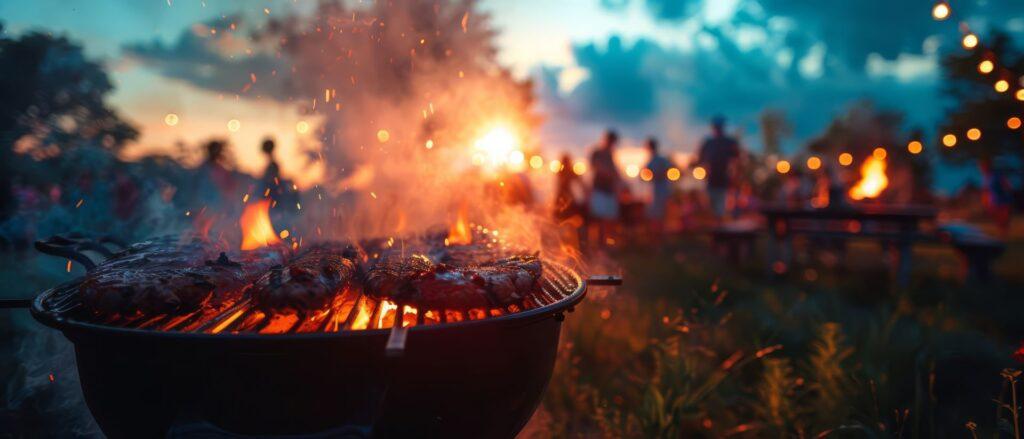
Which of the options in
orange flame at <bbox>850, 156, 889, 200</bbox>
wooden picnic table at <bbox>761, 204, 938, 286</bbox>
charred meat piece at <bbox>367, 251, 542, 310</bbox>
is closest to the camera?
charred meat piece at <bbox>367, 251, 542, 310</bbox>

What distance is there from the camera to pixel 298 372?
1649 mm

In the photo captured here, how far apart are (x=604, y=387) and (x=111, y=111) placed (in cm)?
2353

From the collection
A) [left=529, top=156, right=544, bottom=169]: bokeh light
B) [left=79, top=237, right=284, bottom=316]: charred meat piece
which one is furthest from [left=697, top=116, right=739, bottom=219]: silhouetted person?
[left=79, top=237, right=284, bottom=316]: charred meat piece

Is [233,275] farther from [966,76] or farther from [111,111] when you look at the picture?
[966,76]

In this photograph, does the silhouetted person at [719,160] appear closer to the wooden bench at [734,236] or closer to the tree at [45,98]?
the wooden bench at [734,236]

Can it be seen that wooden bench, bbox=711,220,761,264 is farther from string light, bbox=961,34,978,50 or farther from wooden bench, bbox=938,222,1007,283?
string light, bbox=961,34,978,50

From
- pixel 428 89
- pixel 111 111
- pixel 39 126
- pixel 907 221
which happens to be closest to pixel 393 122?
pixel 428 89

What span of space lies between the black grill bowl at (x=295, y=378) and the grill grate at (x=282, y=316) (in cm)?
11

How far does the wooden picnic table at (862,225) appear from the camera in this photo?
6629mm

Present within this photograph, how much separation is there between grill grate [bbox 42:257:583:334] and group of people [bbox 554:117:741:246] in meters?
6.93

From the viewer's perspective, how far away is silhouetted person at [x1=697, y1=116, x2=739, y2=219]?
9.63 meters

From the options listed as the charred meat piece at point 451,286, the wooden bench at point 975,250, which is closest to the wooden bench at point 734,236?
the wooden bench at point 975,250

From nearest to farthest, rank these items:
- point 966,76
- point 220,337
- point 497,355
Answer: point 220,337 < point 497,355 < point 966,76

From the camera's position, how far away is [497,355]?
1.87 meters
